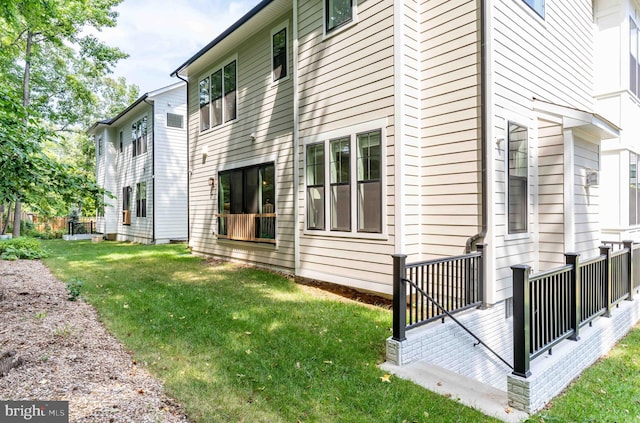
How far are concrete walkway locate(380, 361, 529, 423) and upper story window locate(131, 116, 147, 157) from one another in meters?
15.8

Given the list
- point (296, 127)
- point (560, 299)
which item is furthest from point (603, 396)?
point (296, 127)

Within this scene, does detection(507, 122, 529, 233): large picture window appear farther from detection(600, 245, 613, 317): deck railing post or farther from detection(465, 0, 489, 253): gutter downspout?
detection(600, 245, 613, 317): deck railing post

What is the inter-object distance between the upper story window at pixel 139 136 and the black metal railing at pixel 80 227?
23.5ft

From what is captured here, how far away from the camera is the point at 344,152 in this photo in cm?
635

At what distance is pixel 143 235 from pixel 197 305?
11964 mm

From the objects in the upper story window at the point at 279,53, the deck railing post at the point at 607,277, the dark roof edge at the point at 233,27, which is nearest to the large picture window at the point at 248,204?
the upper story window at the point at 279,53

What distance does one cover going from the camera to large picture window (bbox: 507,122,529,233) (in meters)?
5.18

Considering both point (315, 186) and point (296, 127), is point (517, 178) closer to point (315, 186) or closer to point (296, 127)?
point (315, 186)

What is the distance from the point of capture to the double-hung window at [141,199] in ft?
52.6

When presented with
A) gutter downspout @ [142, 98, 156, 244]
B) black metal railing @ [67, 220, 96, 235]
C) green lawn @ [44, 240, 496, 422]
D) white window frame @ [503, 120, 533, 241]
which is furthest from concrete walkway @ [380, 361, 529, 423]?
black metal railing @ [67, 220, 96, 235]

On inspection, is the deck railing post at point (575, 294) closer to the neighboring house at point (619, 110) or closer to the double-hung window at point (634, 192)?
the neighboring house at point (619, 110)

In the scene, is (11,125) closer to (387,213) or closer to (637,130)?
(387,213)

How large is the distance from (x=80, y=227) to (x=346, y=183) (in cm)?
2068

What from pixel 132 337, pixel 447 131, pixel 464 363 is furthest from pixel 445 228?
pixel 132 337
